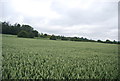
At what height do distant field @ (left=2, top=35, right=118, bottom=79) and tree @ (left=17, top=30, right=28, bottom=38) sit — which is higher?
tree @ (left=17, top=30, right=28, bottom=38)

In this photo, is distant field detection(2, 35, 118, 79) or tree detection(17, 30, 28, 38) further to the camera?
tree detection(17, 30, 28, 38)

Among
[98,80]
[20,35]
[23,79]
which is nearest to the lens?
[23,79]

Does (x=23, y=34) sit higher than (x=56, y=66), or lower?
higher

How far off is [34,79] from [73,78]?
0.52 meters

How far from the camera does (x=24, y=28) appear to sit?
26.9 metres

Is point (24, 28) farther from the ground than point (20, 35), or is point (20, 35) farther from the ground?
point (24, 28)

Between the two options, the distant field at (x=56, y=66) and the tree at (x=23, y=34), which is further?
the tree at (x=23, y=34)

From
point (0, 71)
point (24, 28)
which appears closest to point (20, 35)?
point (24, 28)

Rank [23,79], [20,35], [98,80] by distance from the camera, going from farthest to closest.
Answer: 1. [20,35]
2. [98,80]
3. [23,79]

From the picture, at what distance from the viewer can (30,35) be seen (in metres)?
26.6

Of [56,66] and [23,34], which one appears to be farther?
[23,34]

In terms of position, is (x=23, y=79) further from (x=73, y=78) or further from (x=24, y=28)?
(x=24, y=28)

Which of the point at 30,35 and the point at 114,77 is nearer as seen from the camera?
the point at 114,77

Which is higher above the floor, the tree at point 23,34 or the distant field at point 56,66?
the tree at point 23,34
